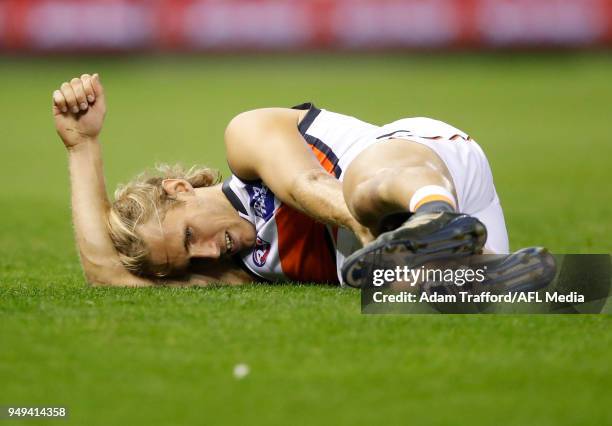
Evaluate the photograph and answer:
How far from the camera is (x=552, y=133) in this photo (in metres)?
13.7

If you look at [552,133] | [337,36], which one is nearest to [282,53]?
[337,36]

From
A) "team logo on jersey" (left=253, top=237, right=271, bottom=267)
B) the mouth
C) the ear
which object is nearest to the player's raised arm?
the ear

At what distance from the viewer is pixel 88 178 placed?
466 centimetres

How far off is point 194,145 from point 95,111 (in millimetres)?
8033

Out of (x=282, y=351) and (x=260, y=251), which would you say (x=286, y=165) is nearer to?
(x=260, y=251)

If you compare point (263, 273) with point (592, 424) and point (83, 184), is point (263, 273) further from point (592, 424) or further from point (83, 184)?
point (592, 424)

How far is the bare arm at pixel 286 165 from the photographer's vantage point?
13.8 feet

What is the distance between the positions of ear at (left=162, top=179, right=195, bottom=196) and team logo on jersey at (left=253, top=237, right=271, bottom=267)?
0.37m

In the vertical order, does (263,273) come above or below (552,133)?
above

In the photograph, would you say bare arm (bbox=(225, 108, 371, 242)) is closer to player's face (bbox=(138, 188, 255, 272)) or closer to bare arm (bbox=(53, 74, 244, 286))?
player's face (bbox=(138, 188, 255, 272))

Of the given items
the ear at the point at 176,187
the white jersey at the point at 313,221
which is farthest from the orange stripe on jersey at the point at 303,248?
the ear at the point at 176,187

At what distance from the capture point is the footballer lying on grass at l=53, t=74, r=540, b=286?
14.2ft

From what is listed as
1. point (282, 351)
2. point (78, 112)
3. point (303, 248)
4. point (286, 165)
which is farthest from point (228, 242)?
point (282, 351)

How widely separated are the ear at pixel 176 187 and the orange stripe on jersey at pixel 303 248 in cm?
42
